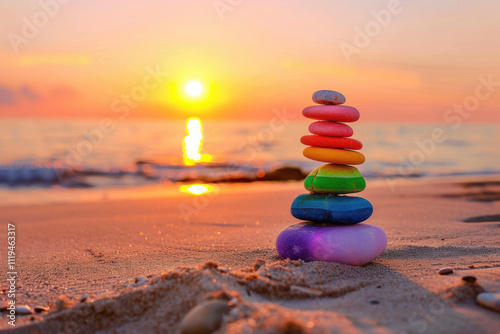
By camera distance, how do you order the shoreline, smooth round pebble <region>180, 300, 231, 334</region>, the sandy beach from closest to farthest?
1. smooth round pebble <region>180, 300, 231, 334</region>
2. the sandy beach
3. the shoreline

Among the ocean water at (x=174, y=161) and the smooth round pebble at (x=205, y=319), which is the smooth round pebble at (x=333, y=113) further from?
the ocean water at (x=174, y=161)

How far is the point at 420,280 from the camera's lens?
12.3ft

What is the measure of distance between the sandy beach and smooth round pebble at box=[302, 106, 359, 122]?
4.84 feet

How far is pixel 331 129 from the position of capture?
478 cm

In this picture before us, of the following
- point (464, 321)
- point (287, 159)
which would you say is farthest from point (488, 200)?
point (287, 159)

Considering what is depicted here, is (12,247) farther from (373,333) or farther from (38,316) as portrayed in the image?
(373,333)

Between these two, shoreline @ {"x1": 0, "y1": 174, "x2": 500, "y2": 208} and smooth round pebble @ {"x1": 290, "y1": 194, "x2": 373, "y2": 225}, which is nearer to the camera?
smooth round pebble @ {"x1": 290, "y1": 194, "x2": 373, "y2": 225}

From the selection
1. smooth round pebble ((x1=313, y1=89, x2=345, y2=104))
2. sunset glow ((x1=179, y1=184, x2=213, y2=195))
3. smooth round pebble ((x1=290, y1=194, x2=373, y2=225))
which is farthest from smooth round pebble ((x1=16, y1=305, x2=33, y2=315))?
sunset glow ((x1=179, y1=184, x2=213, y2=195))

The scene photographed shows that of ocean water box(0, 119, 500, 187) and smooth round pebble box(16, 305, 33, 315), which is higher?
ocean water box(0, 119, 500, 187)

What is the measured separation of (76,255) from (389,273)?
334cm

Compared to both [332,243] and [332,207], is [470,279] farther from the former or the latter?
[332,207]

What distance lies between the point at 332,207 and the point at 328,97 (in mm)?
1108

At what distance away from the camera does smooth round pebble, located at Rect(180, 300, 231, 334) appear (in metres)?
2.52

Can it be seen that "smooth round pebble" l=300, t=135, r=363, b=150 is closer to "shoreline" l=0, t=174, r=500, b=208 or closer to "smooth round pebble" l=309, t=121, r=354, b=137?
"smooth round pebble" l=309, t=121, r=354, b=137
